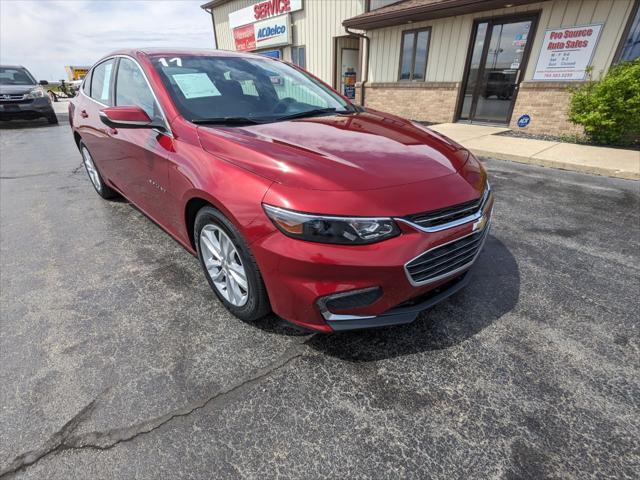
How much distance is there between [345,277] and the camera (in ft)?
5.26

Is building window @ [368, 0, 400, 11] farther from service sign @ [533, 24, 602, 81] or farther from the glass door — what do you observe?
service sign @ [533, 24, 602, 81]

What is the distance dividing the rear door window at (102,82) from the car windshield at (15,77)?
33.3 feet

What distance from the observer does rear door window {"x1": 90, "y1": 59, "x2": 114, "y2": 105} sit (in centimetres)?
334

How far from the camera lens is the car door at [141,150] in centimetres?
242

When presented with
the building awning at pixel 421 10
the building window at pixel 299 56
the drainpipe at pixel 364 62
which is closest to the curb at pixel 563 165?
the building awning at pixel 421 10

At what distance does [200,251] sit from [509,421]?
6.55 feet

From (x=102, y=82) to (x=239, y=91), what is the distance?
194 centimetres

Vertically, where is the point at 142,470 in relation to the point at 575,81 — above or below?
below

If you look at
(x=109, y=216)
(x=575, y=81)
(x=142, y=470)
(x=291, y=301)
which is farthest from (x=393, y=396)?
(x=575, y=81)

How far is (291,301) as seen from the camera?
175 centimetres

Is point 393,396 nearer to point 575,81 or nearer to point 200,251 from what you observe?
point 200,251

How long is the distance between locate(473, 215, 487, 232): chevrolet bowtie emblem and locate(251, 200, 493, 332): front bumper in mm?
56

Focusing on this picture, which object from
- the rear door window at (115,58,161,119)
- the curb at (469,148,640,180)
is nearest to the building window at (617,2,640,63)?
the curb at (469,148,640,180)

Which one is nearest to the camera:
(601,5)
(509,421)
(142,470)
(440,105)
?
(142,470)
